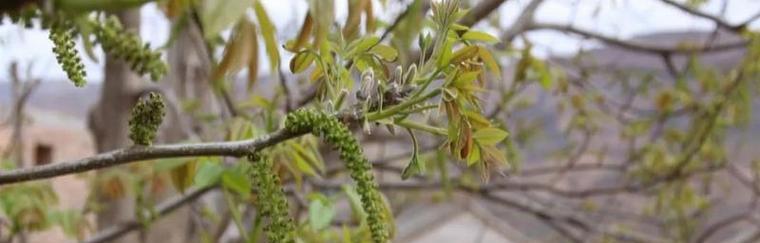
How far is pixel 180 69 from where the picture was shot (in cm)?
224

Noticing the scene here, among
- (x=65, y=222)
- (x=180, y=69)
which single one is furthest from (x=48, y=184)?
(x=180, y=69)

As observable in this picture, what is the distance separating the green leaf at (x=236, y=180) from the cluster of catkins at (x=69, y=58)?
0.45 meters

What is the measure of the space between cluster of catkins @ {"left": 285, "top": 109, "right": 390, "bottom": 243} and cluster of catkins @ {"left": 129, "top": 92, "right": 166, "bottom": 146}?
0.06 m

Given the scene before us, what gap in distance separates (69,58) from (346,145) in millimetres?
117

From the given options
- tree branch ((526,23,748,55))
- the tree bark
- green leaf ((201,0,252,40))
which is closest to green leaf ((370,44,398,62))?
green leaf ((201,0,252,40))

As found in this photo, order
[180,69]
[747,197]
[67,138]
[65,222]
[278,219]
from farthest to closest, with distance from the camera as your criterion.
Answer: [67,138] < [747,197] < [180,69] < [65,222] < [278,219]

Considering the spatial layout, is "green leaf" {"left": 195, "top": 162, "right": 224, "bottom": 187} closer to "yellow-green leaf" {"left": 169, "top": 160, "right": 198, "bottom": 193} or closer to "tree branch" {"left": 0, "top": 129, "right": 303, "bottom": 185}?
"yellow-green leaf" {"left": 169, "top": 160, "right": 198, "bottom": 193}

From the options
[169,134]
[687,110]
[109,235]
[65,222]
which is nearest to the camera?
[109,235]

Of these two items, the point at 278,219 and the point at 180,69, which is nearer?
the point at 278,219

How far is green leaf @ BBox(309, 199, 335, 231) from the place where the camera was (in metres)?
0.85

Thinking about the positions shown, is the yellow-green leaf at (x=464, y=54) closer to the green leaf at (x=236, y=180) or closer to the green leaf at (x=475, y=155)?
the green leaf at (x=475, y=155)

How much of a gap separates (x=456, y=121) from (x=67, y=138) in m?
4.27

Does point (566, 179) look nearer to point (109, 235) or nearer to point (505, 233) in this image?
point (505, 233)

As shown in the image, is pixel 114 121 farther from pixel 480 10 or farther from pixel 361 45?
pixel 361 45
